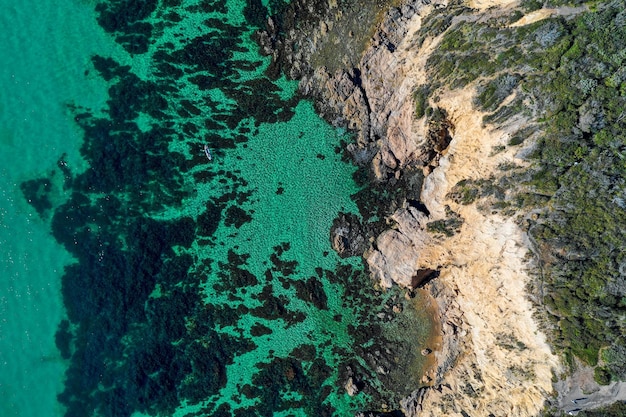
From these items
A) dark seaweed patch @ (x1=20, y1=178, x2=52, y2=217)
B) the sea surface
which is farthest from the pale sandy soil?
dark seaweed patch @ (x1=20, y1=178, x2=52, y2=217)

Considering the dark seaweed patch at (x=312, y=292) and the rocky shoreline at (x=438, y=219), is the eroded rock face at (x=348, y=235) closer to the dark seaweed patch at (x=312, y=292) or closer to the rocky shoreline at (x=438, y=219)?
the rocky shoreline at (x=438, y=219)

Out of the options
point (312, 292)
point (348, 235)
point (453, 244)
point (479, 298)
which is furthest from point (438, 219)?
point (312, 292)

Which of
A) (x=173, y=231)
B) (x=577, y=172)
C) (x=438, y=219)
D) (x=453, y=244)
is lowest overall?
(x=577, y=172)

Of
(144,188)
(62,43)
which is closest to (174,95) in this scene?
(144,188)

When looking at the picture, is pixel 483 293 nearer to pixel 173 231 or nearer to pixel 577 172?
pixel 577 172

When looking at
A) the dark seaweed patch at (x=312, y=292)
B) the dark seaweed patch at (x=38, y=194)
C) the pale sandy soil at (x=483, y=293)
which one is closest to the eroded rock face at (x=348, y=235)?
the dark seaweed patch at (x=312, y=292)

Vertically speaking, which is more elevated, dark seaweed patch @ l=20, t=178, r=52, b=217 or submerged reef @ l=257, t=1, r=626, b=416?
dark seaweed patch @ l=20, t=178, r=52, b=217

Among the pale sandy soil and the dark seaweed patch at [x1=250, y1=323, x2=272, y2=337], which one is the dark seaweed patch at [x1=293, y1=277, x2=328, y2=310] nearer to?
the dark seaweed patch at [x1=250, y1=323, x2=272, y2=337]
